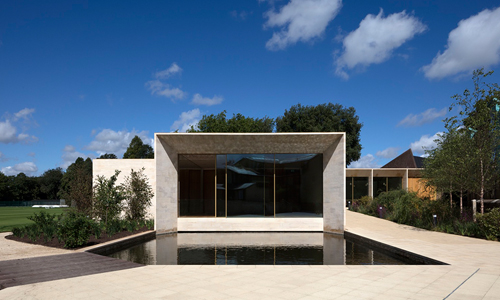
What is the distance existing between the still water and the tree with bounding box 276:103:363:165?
68.7 ft

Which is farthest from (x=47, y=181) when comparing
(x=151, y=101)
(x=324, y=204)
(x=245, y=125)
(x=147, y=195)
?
(x=324, y=204)

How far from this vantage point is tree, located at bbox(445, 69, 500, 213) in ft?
38.0

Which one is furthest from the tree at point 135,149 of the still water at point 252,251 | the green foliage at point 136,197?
the still water at point 252,251

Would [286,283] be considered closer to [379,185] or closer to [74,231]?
[74,231]

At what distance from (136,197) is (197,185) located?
108 inches

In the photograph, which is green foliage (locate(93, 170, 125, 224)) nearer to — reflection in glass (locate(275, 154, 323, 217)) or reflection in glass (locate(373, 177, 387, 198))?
reflection in glass (locate(275, 154, 323, 217))

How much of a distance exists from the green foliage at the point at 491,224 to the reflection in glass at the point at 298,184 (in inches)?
232

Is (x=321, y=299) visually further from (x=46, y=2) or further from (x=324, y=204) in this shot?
(x=46, y=2)

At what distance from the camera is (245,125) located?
1406 inches

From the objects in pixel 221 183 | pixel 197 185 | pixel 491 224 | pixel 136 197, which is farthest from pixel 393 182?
pixel 136 197

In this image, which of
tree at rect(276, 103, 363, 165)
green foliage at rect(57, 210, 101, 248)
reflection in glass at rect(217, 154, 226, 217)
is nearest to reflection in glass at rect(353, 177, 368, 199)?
tree at rect(276, 103, 363, 165)

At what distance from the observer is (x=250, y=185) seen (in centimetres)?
1479

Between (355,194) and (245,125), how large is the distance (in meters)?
14.7

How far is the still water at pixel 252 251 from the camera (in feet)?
27.2
